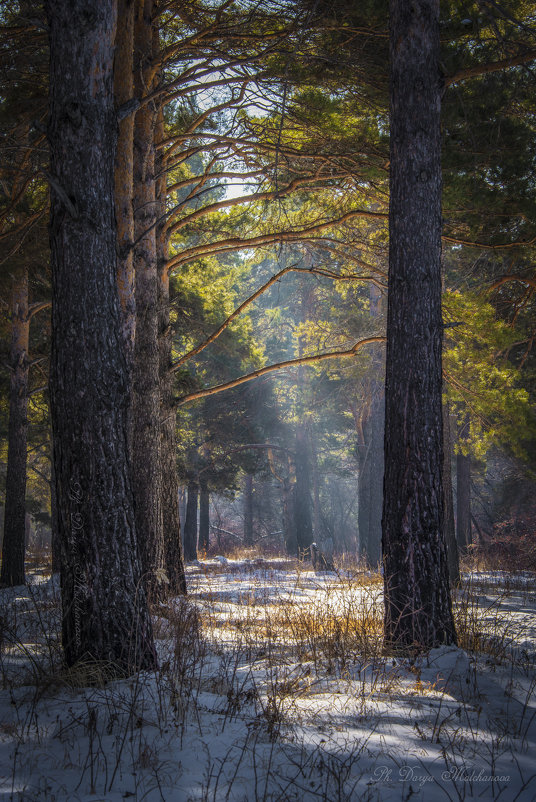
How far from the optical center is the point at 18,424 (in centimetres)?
1163

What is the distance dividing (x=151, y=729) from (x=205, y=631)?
2.65 metres

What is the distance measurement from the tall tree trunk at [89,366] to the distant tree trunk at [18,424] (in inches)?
317

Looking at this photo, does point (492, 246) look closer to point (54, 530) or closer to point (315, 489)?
point (54, 530)

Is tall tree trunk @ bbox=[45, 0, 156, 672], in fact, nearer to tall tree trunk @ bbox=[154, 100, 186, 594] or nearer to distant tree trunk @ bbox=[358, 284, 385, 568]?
tall tree trunk @ bbox=[154, 100, 186, 594]

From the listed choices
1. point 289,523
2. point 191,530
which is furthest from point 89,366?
point 289,523

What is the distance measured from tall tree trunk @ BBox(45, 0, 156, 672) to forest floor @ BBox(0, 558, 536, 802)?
43 centimetres

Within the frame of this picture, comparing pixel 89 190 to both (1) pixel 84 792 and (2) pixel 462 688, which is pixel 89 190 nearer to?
(1) pixel 84 792

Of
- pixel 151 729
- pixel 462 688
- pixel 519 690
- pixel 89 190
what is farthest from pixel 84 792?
pixel 89 190

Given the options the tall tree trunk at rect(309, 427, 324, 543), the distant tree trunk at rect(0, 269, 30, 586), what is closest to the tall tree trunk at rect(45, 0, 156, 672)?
the distant tree trunk at rect(0, 269, 30, 586)

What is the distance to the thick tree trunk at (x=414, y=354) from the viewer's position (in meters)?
4.79

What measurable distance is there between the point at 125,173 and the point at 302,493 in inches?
703

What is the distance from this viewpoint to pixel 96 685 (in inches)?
126

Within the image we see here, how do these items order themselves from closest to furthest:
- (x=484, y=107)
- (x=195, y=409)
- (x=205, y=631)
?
(x=205, y=631) < (x=484, y=107) < (x=195, y=409)

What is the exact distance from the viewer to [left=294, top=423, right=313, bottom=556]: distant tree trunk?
2227 centimetres
